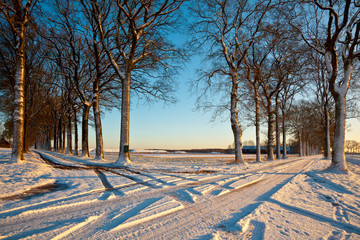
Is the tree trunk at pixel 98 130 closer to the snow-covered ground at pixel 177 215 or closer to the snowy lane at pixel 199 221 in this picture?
the snow-covered ground at pixel 177 215

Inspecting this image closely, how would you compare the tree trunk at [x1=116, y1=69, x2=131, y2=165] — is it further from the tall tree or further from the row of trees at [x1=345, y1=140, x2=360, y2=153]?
the row of trees at [x1=345, y1=140, x2=360, y2=153]

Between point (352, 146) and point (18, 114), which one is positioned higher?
point (18, 114)

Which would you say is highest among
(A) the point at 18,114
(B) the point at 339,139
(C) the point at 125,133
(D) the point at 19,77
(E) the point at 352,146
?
(D) the point at 19,77

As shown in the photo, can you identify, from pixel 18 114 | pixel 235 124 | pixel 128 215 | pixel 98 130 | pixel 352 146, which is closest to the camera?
pixel 128 215

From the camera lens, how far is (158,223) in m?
2.22

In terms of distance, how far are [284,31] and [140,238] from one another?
12324mm

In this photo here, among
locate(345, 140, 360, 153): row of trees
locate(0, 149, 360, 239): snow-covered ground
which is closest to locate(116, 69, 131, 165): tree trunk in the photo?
locate(0, 149, 360, 239): snow-covered ground

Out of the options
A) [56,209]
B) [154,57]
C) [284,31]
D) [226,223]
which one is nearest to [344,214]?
[226,223]

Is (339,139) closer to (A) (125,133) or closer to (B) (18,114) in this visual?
(A) (125,133)

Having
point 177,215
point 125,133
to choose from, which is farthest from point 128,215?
point 125,133

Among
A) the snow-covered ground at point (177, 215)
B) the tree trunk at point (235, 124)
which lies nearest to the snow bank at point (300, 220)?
the snow-covered ground at point (177, 215)

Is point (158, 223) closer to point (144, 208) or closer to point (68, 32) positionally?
point (144, 208)

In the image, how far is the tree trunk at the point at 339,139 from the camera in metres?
8.09

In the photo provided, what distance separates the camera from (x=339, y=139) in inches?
328
